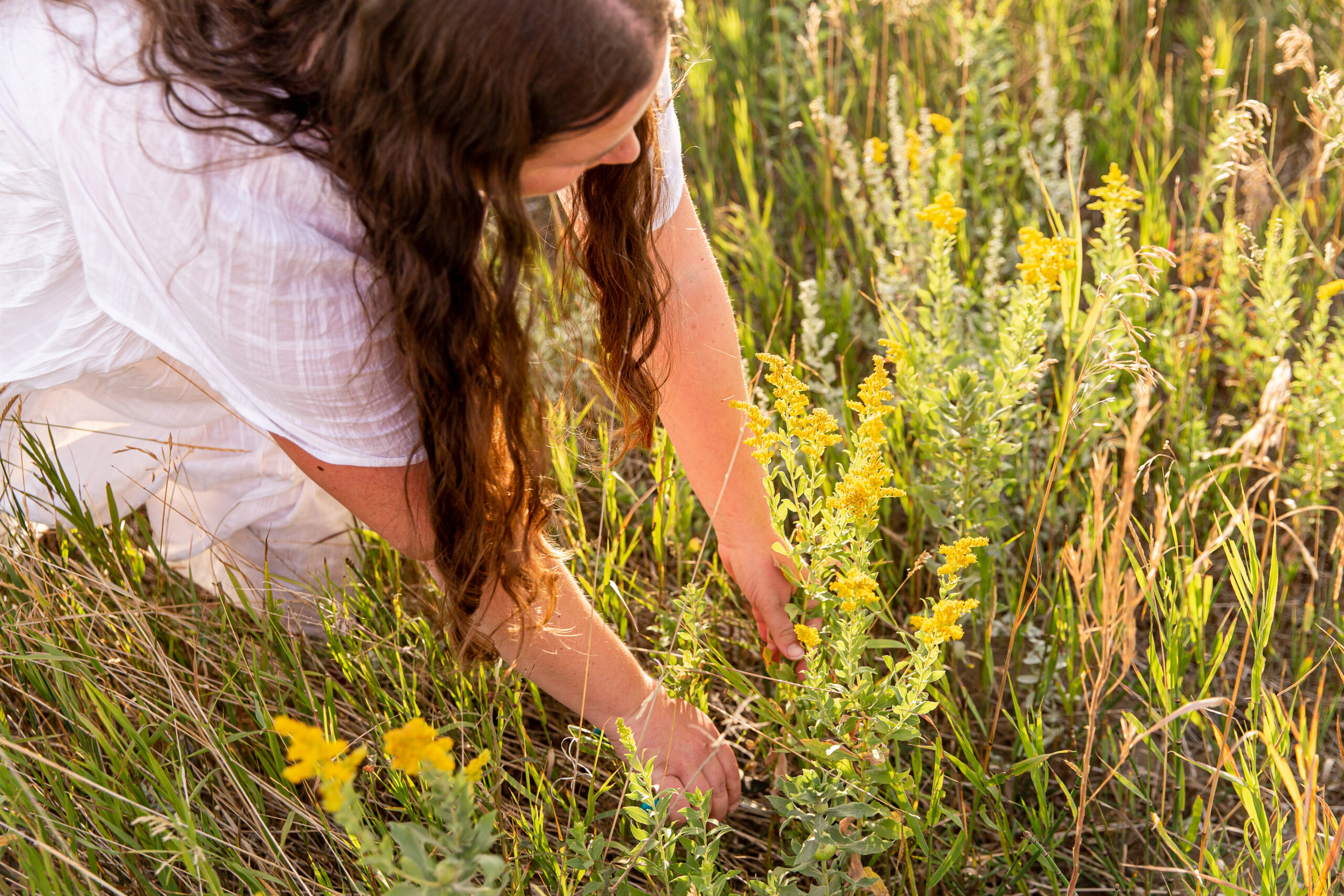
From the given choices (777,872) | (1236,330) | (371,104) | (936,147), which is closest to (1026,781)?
(777,872)

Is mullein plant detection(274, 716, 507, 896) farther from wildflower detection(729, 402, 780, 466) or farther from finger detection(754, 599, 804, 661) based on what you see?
finger detection(754, 599, 804, 661)

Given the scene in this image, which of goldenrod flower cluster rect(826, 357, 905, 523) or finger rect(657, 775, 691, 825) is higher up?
goldenrod flower cluster rect(826, 357, 905, 523)

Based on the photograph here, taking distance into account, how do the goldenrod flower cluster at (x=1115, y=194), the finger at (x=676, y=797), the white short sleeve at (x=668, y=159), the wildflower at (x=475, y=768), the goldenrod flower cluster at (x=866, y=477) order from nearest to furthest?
the wildflower at (x=475, y=768), the goldenrod flower cluster at (x=866, y=477), the finger at (x=676, y=797), the white short sleeve at (x=668, y=159), the goldenrod flower cluster at (x=1115, y=194)

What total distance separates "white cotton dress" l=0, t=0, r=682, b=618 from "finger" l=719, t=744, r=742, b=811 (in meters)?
0.64

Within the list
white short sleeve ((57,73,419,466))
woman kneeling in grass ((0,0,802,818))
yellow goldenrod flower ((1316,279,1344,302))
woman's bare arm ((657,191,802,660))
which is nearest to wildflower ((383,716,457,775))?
woman kneeling in grass ((0,0,802,818))

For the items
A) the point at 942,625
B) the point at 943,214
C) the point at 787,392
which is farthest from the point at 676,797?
the point at 943,214

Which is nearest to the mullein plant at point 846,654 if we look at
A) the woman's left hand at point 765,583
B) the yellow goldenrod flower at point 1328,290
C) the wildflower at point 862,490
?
the wildflower at point 862,490

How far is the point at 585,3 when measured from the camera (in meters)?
0.94

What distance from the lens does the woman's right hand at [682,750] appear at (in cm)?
134

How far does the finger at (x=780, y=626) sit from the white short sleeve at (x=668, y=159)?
0.62 m

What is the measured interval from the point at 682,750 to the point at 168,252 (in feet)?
2.94

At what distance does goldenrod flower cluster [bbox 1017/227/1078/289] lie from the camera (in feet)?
4.81

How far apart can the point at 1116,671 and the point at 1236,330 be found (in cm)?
77

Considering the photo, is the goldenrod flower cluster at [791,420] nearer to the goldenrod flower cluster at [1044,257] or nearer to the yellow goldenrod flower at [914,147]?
the goldenrod flower cluster at [1044,257]
